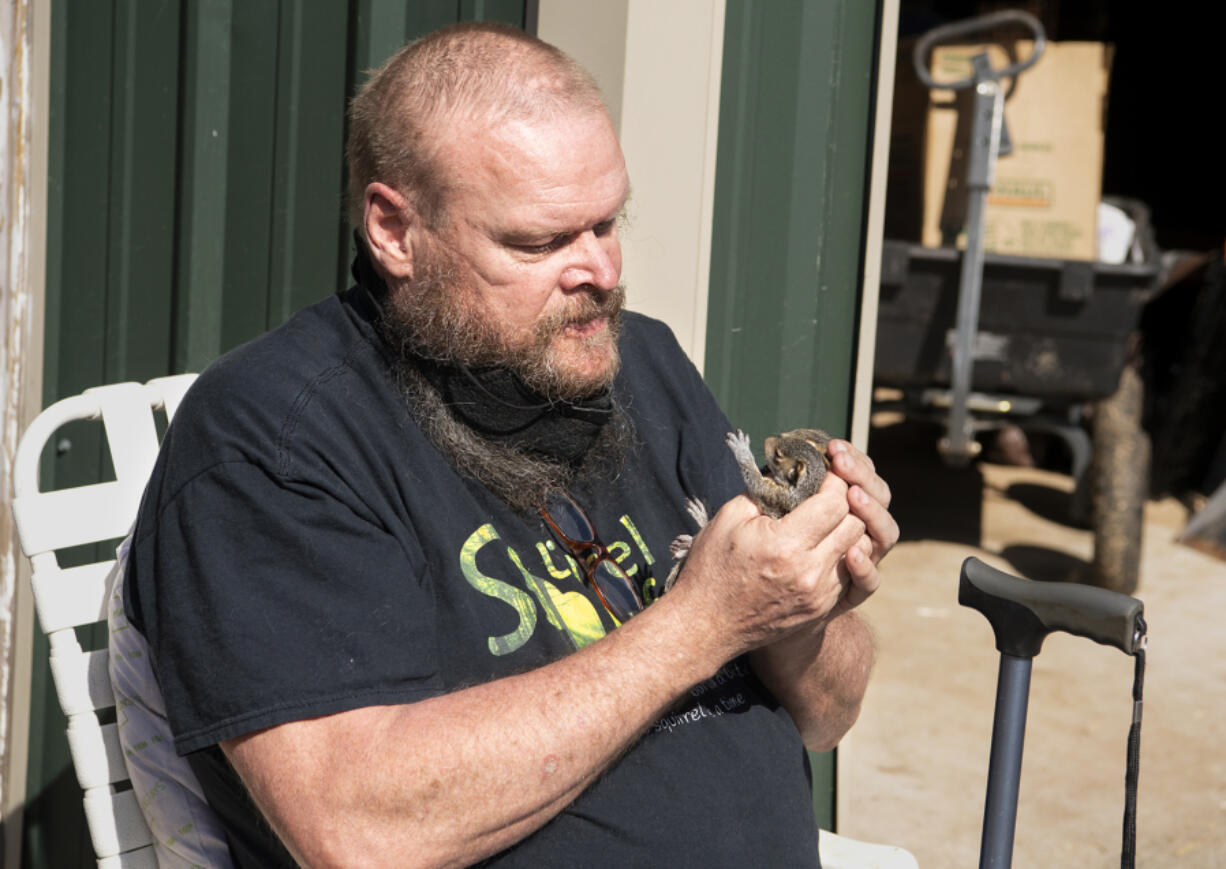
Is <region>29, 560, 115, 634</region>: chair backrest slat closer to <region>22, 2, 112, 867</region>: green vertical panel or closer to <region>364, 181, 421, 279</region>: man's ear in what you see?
<region>364, 181, 421, 279</region>: man's ear

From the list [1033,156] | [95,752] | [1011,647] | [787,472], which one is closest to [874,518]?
[787,472]

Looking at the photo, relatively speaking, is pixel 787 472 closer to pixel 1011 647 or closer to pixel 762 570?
pixel 762 570

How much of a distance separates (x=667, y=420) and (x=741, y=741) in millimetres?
541

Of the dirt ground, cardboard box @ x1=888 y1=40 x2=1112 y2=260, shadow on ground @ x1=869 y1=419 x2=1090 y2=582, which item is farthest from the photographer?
shadow on ground @ x1=869 y1=419 x2=1090 y2=582

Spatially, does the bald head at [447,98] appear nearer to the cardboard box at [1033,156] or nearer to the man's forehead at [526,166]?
the man's forehead at [526,166]

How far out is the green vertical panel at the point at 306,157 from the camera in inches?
101

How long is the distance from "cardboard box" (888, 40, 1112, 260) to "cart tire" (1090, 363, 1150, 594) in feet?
2.24

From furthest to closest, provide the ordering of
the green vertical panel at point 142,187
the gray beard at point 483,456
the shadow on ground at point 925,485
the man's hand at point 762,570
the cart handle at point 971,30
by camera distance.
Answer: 1. the shadow on ground at point 925,485
2. the cart handle at point 971,30
3. the green vertical panel at point 142,187
4. the gray beard at point 483,456
5. the man's hand at point 762,570

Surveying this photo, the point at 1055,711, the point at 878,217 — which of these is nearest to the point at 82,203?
the point at 878,217

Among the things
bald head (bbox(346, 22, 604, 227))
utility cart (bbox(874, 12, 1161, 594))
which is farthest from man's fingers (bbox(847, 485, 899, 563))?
utility cart (bbox(874, 12, 1161, 594))

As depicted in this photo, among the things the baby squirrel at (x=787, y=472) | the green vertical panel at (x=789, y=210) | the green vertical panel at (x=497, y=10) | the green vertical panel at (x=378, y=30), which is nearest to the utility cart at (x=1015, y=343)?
the green vertical panel at (x=789, y=210)

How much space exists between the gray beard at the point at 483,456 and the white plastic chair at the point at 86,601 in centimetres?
57

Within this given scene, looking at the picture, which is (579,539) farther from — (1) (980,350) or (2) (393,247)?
(1) (980,350)

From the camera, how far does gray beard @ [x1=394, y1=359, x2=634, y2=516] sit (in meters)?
1.71
